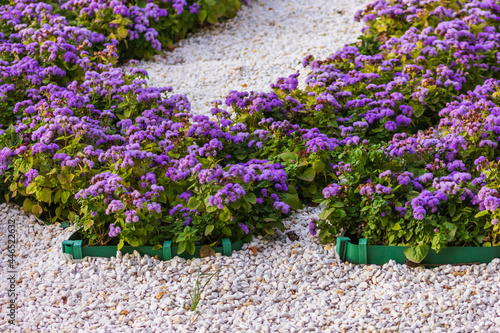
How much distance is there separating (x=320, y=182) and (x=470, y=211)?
51.6 inches

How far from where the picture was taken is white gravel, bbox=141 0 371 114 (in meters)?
6.79

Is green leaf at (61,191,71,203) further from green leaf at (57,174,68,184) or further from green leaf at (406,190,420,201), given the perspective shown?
green leaf at (406,190,420,201)

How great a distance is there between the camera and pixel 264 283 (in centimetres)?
376

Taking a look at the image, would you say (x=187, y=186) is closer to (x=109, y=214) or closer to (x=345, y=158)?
(x=109, y=214)

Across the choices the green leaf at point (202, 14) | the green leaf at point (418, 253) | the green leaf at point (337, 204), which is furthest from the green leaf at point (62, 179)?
the green leaf at point (202, 14)

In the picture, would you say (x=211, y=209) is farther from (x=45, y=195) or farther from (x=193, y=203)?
(x=45, y=195)

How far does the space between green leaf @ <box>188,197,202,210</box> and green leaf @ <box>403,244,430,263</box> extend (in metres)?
1.43

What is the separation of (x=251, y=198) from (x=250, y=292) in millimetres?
657

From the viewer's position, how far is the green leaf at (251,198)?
3910 mm

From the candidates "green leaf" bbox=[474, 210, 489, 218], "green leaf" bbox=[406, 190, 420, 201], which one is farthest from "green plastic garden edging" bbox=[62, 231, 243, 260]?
"green leaf" bbox=[474, 210, 489, 218]

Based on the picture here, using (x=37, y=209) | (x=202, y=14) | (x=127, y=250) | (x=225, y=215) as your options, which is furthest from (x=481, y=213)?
(x=202, y=14)

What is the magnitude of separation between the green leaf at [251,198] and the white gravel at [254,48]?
242 cm

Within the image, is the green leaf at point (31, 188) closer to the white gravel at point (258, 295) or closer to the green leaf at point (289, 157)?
the white gravel at point (258, 295)

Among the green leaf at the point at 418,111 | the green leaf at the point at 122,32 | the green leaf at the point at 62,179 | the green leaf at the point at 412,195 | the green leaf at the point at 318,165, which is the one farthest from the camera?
the green leaf at the point at 122,32
